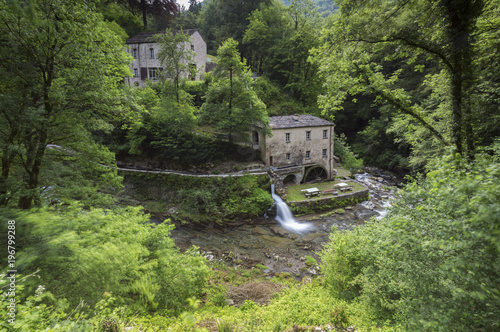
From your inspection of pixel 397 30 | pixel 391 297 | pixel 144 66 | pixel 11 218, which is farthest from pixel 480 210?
pixel 144 66

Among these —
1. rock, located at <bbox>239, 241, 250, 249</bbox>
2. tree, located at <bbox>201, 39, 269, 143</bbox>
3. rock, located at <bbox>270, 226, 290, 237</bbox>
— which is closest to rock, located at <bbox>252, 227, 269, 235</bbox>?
rock, located at <bbox>270, 226, 290, 237</bbox>

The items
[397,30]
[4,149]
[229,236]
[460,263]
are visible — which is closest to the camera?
[460,263]

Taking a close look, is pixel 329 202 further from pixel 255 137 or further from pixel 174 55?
pixel 174 55

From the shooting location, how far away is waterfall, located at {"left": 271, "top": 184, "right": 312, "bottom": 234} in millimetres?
17236

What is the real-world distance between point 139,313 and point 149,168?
1873 cm

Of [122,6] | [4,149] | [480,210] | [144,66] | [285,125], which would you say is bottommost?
[480,210]

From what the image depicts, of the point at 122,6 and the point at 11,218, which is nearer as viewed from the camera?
the point at 11,218

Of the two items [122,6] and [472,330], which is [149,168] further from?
[122,6]

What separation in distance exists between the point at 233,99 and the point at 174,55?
7281 millimetres

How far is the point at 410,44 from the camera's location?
258 inches

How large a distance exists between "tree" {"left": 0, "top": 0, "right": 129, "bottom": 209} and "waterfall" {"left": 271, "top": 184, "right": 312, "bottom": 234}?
1412 cm

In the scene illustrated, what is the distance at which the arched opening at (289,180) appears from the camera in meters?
23.0

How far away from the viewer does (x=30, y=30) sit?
224 inches

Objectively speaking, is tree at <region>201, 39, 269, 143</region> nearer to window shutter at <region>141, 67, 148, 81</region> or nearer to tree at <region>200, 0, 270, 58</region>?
window shutter at <region>141, 67, 148, 81</region>
